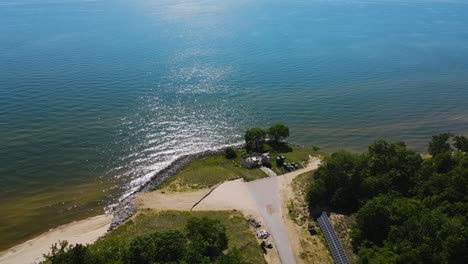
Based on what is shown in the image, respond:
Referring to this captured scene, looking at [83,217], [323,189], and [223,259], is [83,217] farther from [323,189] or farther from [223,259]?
[323,189]

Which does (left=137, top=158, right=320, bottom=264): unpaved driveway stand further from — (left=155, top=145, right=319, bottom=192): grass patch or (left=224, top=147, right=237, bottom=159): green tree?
(left=224, top=147, right=237, bottom=159): green tree

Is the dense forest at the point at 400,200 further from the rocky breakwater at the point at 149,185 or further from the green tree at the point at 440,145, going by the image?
the rocky breakwater at the point at 149,185

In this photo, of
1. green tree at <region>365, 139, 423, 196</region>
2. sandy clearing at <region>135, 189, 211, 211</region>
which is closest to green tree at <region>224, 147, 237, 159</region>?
sandy clearing at <region>135, 189, 211, 211</region>

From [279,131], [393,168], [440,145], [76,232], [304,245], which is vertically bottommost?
[304,245]

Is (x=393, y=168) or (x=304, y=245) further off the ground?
(x=393, y=168)

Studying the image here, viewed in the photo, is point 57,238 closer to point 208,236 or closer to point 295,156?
point 208,236

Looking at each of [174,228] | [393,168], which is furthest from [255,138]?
[174,228]

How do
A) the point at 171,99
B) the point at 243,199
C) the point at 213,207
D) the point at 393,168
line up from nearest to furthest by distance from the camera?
1. the point at 393,168
2. the point at 213,207
3. the point at 243,199
4. the point at 171,99

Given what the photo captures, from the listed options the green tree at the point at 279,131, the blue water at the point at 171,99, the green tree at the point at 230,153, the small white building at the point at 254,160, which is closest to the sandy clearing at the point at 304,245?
the small white building at the point at 254,160

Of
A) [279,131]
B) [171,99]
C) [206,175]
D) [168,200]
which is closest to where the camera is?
[168,200]
